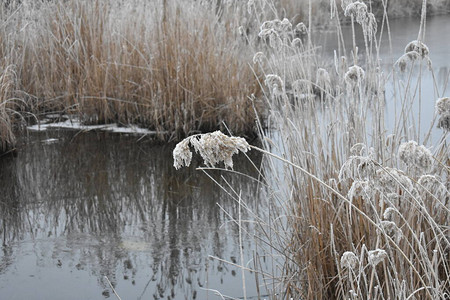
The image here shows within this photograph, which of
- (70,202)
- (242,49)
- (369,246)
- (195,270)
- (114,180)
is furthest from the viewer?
(242,49)

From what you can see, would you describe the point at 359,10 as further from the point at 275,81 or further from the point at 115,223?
the point at 115,223

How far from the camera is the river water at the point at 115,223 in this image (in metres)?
2.93

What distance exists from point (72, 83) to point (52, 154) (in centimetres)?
125

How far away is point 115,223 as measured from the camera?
3.74 metres

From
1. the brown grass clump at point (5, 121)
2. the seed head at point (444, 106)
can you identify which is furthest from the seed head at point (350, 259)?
the brown grass clump at point (5, 121)

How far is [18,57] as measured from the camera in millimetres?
6398

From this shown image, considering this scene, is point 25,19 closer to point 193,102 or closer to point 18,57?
point 18,57

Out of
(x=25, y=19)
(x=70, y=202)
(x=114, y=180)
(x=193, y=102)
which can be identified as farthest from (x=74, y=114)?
(x=70, y=202)

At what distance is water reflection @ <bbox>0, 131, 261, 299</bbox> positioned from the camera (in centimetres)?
294

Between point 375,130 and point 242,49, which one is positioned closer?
point 375,130

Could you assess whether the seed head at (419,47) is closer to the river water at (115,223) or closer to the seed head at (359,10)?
the seed head at (359,10)

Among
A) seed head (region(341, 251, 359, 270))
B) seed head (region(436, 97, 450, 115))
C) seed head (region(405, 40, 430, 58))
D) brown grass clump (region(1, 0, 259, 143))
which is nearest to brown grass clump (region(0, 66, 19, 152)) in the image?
brown grass clump (region(1, 0, 259, 143))

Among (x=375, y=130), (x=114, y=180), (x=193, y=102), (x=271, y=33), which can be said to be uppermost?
(x=271, y=33)

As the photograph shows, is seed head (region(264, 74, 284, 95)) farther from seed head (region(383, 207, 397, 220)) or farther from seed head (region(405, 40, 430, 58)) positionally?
seed head (region(383, 207, 397, 220))
